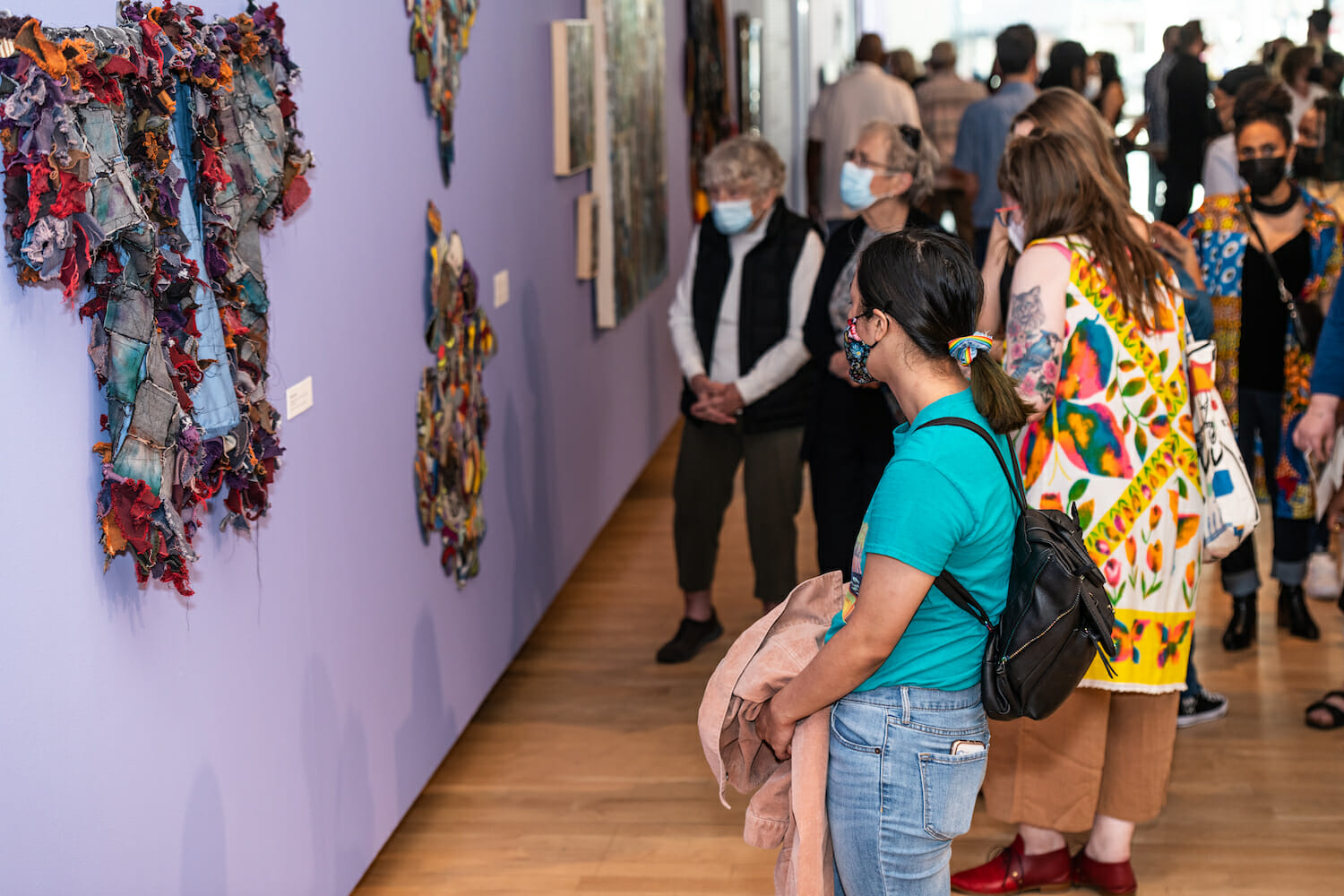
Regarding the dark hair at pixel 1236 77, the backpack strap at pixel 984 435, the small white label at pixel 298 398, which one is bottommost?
the small white label at pixel 298 398

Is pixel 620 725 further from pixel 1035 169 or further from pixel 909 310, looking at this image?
Result: pixel 909 310

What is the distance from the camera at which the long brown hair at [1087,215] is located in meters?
2.88

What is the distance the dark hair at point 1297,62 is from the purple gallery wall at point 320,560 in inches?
178

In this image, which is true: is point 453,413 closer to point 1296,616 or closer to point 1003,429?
point 1003,429

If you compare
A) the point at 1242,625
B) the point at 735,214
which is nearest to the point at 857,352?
the point at 735,214

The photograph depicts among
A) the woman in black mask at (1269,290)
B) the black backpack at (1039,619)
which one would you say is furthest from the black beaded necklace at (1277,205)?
the black backpack at (1039,619)

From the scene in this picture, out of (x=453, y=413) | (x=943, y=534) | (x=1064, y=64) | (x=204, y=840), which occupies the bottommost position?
(x=204, y=840)

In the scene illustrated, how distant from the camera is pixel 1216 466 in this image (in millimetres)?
3053

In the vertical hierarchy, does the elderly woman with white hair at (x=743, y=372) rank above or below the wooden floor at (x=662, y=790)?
above

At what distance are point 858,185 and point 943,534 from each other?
2119mm

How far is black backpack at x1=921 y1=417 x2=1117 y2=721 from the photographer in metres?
2.02

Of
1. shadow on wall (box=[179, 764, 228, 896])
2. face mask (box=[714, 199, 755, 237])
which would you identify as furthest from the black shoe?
shadow on wall (box=[179, 764, 228, 896])

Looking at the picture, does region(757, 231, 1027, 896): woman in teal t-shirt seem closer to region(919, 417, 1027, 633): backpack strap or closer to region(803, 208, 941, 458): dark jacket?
region(919, 417, 1027, 633): backpack strap

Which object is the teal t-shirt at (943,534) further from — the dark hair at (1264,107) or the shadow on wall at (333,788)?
the dark hair at (1264,107)
